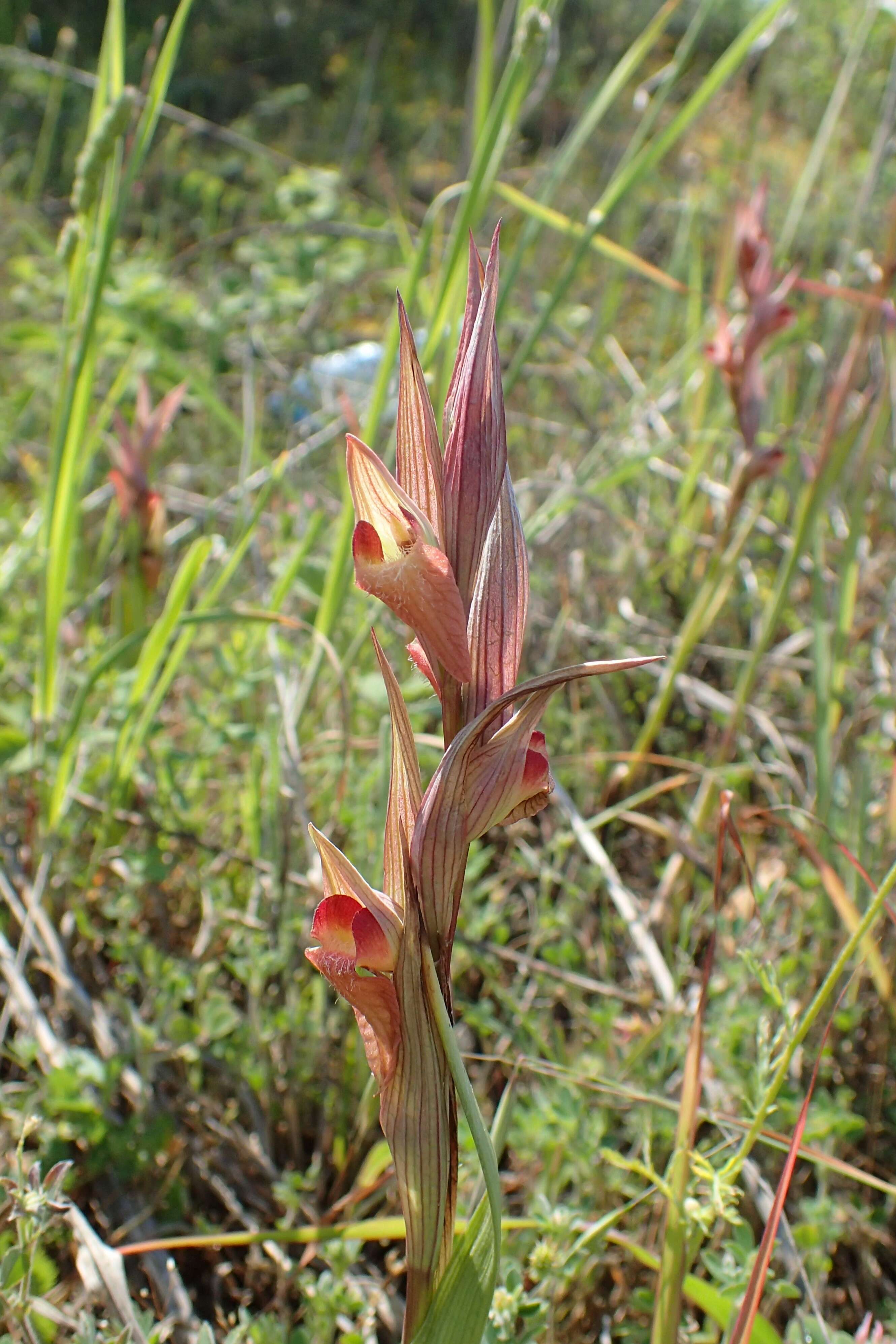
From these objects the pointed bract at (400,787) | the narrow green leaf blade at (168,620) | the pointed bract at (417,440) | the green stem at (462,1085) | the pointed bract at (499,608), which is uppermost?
the pointed bract at (417,440)

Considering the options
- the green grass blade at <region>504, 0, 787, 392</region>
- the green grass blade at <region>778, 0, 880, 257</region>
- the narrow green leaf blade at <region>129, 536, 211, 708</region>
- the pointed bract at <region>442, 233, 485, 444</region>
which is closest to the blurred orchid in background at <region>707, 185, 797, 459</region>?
the green grass blade at <region>778, 0, 880, 257</region>

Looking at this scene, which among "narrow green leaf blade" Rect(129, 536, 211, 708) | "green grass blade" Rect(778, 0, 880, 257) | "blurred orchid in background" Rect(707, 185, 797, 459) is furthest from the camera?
"green grass blade" Rect(778, 0, 880, 257)

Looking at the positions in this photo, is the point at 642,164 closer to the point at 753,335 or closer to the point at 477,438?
the point at 753,335

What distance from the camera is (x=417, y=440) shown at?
0.54m

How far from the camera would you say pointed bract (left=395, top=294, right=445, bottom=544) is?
0.52 m

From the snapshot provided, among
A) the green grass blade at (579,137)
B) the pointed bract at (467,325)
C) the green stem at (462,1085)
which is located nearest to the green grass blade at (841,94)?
the green grass blade at (579,137)

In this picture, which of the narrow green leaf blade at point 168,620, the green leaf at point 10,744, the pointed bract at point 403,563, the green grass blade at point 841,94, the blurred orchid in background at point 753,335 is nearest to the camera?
the pointed bract at point 403,563

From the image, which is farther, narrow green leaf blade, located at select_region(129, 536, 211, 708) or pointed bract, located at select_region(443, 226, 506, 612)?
narrow green leaf blade, located at select_region(129, 536, 211, 708)

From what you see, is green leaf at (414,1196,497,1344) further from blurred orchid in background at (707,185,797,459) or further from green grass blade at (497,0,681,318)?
blurred orchid in background at (707,185,797,459)

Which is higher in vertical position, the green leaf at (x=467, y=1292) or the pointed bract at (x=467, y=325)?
the pointed bract at (x=467, y=325)

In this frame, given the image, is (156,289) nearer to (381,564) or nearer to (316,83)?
(381,564)

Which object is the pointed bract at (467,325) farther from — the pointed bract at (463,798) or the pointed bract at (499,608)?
the pointed bract at (463,798)

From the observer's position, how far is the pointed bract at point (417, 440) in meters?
0.52

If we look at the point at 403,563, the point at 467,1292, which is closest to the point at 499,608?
the point at 403,563
